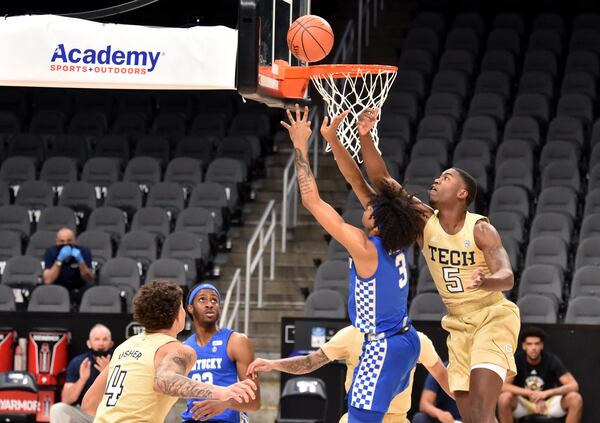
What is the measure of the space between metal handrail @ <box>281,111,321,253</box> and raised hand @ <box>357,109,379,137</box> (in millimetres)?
7564

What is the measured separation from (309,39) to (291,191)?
873cm

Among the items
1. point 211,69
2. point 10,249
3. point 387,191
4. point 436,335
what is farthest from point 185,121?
point 387,191

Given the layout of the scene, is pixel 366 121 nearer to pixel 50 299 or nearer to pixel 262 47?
pixel 262 47

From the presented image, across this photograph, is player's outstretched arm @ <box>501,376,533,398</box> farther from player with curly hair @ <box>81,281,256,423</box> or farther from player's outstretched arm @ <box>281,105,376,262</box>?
player with curly hair @ <box>81,281,256,423</box>

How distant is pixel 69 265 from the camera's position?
14.5 meters

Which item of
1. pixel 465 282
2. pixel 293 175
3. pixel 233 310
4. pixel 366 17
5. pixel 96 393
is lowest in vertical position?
pixel 96 393

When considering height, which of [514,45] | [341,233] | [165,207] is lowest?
[341,233]

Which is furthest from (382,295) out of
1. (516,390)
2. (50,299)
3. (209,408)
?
(50,299)

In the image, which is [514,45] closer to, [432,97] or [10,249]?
[432,97]

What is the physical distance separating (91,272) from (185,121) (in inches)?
190

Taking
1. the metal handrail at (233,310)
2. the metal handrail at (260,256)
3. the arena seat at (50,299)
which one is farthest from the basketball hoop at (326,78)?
the arena seat at (50,299)

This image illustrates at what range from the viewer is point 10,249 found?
15680 millimetres

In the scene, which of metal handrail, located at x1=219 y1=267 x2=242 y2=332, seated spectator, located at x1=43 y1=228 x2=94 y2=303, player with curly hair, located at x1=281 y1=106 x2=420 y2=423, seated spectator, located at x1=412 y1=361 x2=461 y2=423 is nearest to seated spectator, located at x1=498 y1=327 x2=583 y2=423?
seated spectator, located at x1=412 y1=361 x2=461 y2=423

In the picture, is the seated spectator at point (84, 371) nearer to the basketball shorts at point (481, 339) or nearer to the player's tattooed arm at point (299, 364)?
the player's tattooed arm at point (299, 364)
